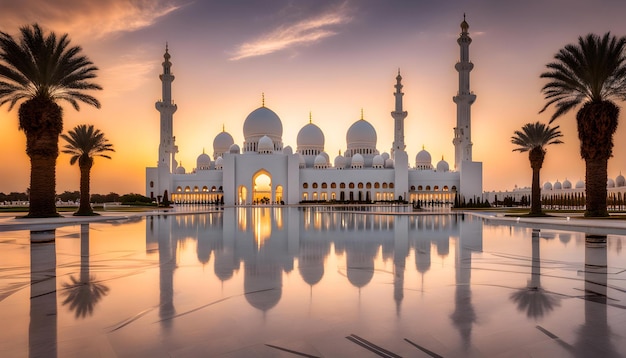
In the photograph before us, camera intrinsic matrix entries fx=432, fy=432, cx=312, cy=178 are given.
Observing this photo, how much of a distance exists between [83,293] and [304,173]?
149 ft

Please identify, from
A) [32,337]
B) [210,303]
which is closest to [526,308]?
[210,303]

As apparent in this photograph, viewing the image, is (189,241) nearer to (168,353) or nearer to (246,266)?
(246,266)

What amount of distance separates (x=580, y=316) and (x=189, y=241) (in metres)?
7.47

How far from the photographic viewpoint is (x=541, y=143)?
834 inches

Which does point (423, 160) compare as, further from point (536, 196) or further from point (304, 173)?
point (536, 196)

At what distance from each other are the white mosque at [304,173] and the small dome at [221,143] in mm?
6082

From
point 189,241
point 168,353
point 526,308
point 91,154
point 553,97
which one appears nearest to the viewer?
point 168,353

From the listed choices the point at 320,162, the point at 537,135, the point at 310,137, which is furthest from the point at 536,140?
the point at 310,137

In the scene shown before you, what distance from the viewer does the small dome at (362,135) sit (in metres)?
56.3

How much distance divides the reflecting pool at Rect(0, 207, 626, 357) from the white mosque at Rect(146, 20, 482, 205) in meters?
40.5

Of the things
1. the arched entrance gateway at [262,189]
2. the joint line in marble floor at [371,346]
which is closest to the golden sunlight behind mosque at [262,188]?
the arched entrance gateway at [262,189]

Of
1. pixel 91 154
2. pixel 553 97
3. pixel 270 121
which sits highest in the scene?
pixel 270 121

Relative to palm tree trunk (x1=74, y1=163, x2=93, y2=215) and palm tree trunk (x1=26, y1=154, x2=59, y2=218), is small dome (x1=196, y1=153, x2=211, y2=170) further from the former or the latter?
palm tree trunk (x1=26, y1=154, x2=59, y2=218)

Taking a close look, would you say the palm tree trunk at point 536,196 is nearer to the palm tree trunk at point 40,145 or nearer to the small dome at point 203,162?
the palm tree trunk at point 40,145
